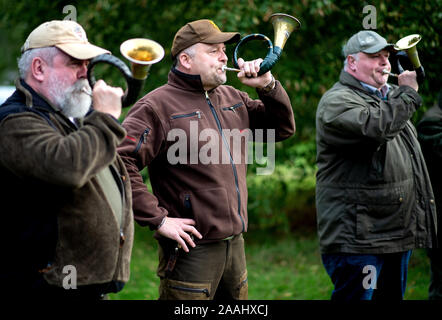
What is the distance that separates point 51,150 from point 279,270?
523 cm

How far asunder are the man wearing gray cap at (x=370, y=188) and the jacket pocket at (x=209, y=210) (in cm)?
95

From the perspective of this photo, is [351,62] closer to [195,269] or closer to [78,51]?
[195,269]

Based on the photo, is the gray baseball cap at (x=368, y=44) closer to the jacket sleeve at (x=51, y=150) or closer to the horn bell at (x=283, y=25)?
the horn bell at (x=283, y=25)

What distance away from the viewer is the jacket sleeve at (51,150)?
231 cm

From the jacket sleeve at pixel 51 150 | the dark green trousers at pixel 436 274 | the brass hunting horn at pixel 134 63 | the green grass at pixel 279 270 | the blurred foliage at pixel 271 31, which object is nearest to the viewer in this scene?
the jacket sleeve at pixel 51 150

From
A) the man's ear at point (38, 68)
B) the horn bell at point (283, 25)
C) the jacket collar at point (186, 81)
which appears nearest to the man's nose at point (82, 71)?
the man's ear at point (38, 68)

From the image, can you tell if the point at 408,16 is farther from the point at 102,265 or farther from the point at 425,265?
the point at 102,265

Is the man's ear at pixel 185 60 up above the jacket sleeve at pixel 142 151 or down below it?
above

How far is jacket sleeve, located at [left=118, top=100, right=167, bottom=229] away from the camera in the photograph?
318cm

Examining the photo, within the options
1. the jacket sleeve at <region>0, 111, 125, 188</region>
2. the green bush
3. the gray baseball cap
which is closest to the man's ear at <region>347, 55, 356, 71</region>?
the gray baseball cap

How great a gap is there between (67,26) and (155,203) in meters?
1.08

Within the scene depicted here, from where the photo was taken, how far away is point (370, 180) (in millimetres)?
3770

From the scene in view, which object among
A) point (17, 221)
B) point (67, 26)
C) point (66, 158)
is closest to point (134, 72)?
point (67, 26)
